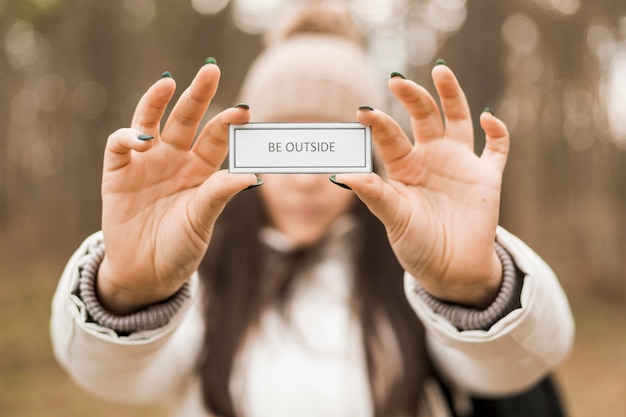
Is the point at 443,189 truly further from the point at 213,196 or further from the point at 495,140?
the point at 213,196

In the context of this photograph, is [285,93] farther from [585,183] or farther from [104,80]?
[585,183]

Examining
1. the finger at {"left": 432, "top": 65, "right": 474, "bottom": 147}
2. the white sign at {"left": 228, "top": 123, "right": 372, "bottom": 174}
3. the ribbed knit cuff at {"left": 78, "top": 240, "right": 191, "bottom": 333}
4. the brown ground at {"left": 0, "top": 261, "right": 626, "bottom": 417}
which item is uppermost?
the finger at {"left": 432, "top": 65, "right": 474, "bottom": 147}

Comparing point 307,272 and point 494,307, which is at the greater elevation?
point 494,307

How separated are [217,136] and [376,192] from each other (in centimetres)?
34

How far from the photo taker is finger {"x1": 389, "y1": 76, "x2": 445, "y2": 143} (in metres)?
1.03

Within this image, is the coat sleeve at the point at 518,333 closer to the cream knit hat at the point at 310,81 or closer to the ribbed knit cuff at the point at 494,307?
the ribbed knit cuff at the point at 494,307

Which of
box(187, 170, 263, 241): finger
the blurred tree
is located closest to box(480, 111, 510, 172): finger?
box(187, 170, 263, 241): finger

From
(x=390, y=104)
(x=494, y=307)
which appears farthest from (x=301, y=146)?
(x=390, y=104)

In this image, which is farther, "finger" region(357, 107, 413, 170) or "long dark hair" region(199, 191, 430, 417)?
"long dark hair" region(199, 191, 430, 417)

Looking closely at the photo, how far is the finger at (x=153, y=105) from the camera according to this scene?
3.27ft

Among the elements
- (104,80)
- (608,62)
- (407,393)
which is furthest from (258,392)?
(104,80)

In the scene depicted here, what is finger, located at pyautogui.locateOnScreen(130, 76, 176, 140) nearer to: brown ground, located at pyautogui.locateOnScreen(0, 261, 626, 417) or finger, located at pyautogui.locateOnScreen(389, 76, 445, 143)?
finger, located at pyautogui.locateOnScreen(389, 76, 445, 143)

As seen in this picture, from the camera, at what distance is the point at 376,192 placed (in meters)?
0.97

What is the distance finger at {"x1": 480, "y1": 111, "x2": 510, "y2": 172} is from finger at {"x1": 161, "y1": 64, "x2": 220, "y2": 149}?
0.54 meters
